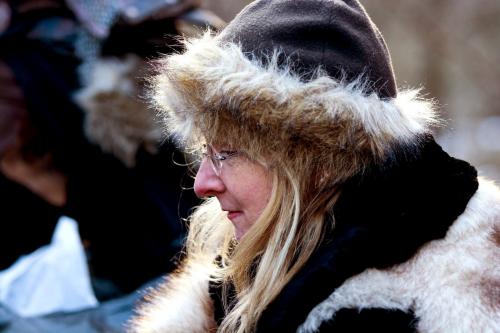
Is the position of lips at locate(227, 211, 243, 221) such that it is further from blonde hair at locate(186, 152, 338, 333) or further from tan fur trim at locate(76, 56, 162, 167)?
tan fur trim at locate(76, 56, 162, 167)

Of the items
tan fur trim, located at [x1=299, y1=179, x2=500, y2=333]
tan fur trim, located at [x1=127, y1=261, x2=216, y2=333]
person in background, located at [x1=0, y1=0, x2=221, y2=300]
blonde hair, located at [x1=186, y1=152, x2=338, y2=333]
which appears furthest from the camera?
person in background, located at [x1=0, y1=0, x2=221, y2=300]

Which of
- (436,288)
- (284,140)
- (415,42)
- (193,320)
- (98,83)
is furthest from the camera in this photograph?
(415,42)

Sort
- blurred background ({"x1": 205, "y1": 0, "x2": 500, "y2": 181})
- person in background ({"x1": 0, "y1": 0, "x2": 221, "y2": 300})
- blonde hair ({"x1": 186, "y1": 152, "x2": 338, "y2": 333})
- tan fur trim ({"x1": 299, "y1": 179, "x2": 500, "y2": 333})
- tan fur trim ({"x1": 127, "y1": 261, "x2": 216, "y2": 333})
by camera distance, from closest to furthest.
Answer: tan fur trim ({"x1": 299, "y1": 179, "x2": 500, "y2": 333})
blonde hair ({"x1": 186, "y1": 152, "x2": 338, "y2": 333})
tan fur trim ({"x1": 127, "y1": 261, "x2": 216, "y2": 333})
person in background ({"x1": 0, "y1": 0, "x2": 221, "y2": 300})
blurred background ({"x1": 205, "y1": 0, "x2": 500, "y2": 181})

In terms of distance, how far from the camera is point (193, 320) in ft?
6.67

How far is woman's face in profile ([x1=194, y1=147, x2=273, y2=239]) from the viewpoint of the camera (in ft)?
5.74

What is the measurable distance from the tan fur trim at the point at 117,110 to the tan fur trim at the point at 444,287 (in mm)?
2209


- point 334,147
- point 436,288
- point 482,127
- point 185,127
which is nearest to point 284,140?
point 334,147

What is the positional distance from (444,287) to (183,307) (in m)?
0.76

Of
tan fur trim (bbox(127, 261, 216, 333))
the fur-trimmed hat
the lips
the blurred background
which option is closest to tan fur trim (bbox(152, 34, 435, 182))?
the fur-trimmed hat

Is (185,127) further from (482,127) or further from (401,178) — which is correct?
(482,127)

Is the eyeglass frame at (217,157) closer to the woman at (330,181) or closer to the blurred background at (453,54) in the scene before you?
the woman at (330,181)

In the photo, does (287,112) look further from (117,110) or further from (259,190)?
(117,110)

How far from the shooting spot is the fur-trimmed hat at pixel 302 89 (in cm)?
164

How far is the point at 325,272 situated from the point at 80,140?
228 cm
